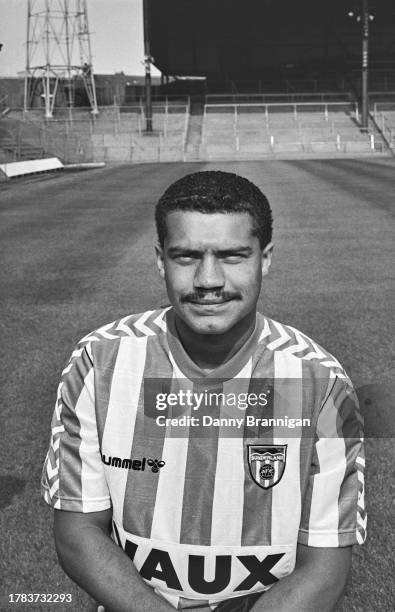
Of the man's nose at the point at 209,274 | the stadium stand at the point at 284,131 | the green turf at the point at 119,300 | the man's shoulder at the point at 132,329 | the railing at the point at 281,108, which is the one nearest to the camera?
the man's nose at the point at 209,274

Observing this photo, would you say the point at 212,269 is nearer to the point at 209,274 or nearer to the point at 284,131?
the point at 209,274

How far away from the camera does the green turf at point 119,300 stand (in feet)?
11.1

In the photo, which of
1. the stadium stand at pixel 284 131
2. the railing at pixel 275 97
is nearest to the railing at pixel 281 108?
the stadium stand at pixel 284 131

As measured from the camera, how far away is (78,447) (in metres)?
2.12

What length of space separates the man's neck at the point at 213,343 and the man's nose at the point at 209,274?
137mm

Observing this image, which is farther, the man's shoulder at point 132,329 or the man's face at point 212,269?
the man's shoulder at point 132,329

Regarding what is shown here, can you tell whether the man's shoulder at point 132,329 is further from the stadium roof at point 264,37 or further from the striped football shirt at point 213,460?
the stadium roof at point 264,37

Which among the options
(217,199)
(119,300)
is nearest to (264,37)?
(119,300)

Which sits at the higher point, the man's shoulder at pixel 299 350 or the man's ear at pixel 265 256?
the man's ear at pixel 265 256

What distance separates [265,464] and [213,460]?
15 centimetres

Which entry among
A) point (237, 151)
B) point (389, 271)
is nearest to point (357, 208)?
point (389, 271)

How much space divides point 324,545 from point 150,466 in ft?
1.76

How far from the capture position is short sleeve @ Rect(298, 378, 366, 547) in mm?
2080

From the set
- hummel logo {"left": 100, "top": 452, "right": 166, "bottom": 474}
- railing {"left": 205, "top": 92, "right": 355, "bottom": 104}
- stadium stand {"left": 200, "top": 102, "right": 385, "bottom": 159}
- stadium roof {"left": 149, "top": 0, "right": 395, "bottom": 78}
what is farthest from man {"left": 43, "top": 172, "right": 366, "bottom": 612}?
stadium roof {"left": 149, "top": 0, "right": 395, "bottom": 78}
